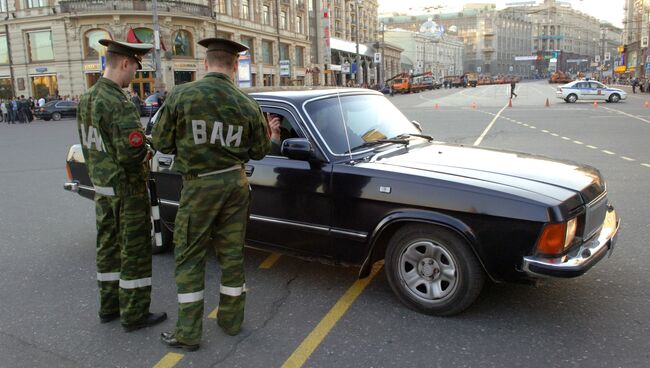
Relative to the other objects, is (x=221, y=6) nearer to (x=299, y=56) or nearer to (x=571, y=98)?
(x=299, y=56)

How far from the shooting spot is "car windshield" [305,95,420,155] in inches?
170

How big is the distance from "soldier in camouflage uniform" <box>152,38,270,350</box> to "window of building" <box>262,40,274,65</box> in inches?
2308

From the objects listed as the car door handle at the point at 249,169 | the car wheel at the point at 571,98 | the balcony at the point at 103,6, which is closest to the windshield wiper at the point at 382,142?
the car door handle at the point at 249,169

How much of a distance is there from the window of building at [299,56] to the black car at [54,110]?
1484 inches

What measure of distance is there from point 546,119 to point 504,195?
19.9 m

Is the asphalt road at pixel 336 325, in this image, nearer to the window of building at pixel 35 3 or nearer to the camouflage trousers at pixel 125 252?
the camouflage trousers at pixel 125 252

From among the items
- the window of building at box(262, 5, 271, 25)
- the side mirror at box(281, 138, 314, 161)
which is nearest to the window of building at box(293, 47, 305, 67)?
the window of building at box(262, 5, 271, 25)

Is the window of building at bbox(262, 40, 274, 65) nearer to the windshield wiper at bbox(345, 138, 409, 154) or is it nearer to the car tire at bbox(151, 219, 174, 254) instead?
the car tire at bbox(151, 219, 174, 254)

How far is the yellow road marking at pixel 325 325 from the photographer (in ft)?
10.7

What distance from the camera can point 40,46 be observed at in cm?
4719

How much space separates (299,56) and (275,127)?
6703cm

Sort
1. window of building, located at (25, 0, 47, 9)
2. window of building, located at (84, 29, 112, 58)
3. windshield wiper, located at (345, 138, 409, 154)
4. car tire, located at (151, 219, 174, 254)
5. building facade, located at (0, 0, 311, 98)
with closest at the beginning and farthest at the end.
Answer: windshield wiper, located at (345, 138, 409, 154) → car tire, located at (151, 219, 174, 254) → building facade, located at (0, 0, 311, 98) → window of building, located at (84, 29, 112, 58) → window of building, located at (25, 0, 47, 9)

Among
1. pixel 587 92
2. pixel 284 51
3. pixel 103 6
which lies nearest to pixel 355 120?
pixel 587 92

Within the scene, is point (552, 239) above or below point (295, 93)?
below
